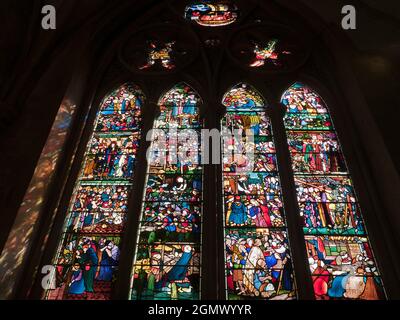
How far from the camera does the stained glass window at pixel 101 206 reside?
191 inches

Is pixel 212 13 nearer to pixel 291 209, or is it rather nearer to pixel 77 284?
pixel 291 209

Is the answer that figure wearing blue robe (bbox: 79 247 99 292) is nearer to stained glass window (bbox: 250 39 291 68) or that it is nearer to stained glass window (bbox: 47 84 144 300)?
stained glass window (bbox: 47 84 144 300)

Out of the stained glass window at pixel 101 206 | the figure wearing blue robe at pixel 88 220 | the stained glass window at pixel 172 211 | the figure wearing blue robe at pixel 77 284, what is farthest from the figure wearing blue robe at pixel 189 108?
the figure wearing blue robe at pixel 77 284

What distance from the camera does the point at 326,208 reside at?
17.7 feet

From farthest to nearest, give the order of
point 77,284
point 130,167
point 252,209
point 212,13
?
point 212,13 < point 130,167 < point 252,209 < point 77,284

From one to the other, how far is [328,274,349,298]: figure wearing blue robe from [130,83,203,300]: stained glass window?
55.0 inches

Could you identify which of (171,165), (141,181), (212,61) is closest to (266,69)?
(212,61)

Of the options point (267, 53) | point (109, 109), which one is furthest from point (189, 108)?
point (267, 53)

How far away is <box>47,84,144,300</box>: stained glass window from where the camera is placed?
15.9 ft

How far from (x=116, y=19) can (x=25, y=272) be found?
4732 mm

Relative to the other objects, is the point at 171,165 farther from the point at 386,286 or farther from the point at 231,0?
the point at 231,0

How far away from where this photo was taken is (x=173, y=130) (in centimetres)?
640

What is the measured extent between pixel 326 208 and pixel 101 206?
277 cm

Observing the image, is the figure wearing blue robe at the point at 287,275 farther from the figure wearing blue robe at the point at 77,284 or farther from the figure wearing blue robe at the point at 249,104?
the figure wearing blue robe at the point at 249,104
